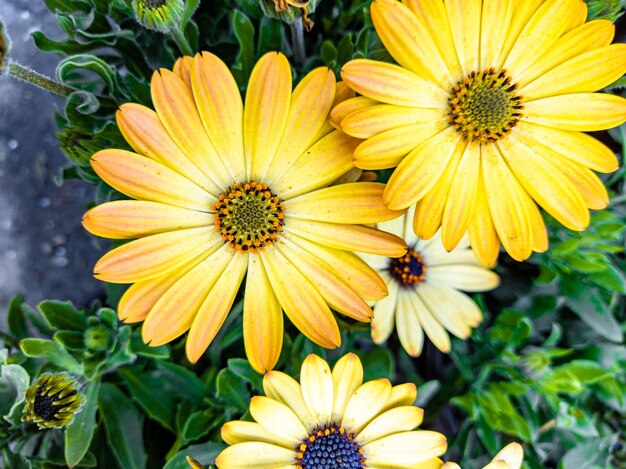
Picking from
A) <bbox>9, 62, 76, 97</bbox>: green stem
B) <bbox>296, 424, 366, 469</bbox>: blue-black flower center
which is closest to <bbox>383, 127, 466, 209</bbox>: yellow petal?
<bbox>296, 424, 366, 469</bbox>: blue-black flower center

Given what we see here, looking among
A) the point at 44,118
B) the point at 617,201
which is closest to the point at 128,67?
the point at 44,118

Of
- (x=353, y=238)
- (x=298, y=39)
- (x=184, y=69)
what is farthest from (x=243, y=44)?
(x=353, y=238)

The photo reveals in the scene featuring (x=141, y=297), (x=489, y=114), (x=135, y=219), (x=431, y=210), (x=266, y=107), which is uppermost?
(x=489, y=114)

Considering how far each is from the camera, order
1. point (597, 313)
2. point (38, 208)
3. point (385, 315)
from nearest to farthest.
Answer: point (385, 315) < point (597, 313) < point (38, 208)

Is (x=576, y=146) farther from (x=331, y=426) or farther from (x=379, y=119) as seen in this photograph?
(x=331, y=426)

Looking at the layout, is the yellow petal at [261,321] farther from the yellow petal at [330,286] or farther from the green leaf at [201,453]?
the green leaf at [201,453]
